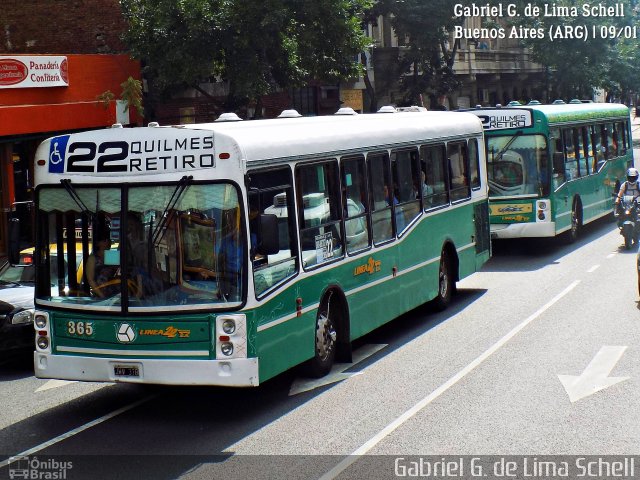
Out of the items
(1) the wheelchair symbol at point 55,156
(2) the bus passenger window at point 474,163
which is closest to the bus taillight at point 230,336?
(1) the wheelchair symbol at point 55,156

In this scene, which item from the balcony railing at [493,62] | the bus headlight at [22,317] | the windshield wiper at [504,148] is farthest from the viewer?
the balcony railing at [493,62]

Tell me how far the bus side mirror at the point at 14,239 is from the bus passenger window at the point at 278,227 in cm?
237

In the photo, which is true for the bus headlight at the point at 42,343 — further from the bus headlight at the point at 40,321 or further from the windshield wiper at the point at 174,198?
the windshield wiper at the point at 174,198

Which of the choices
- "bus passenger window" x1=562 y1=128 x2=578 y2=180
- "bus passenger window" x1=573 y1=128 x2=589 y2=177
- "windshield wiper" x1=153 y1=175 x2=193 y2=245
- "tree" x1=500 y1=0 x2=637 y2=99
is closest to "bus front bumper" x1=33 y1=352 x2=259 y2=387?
"windshield wiper" x1=153 y1=175 x2=193 y2=245

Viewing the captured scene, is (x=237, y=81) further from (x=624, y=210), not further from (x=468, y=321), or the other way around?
(x=468, y=321)

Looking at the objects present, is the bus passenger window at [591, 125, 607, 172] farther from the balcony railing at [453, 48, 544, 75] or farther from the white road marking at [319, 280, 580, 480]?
the balcony railing at [453, 48, 544, 75]

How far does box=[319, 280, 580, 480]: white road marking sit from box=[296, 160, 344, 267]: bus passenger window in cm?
187

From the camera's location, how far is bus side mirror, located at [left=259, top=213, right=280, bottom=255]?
10.6 metres

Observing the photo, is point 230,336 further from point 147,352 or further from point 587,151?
point 587,151

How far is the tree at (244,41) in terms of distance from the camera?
90.5 ft

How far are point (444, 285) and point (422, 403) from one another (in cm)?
623

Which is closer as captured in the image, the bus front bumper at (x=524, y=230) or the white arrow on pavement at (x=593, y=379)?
the white arrow on pavement at (x=593, y=379)

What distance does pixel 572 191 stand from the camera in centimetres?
2475

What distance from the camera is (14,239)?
449 inches
